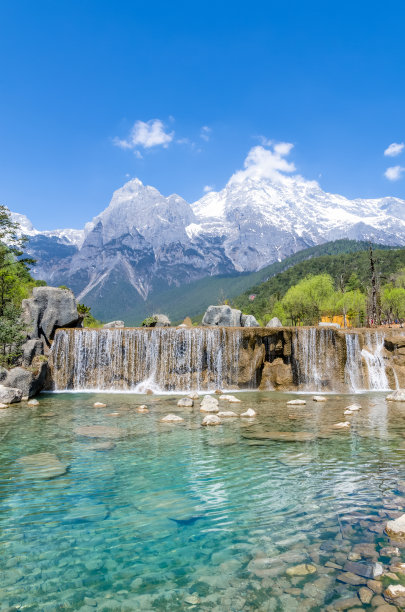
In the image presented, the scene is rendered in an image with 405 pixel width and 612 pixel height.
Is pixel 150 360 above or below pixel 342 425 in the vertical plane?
above

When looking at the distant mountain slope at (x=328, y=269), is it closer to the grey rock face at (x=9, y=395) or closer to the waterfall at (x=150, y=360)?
the waterfall at (x=150, y=360)

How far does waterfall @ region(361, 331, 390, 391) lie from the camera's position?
95.3ft

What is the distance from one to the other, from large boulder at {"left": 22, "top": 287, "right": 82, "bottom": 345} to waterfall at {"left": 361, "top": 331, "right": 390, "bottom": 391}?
2280cm

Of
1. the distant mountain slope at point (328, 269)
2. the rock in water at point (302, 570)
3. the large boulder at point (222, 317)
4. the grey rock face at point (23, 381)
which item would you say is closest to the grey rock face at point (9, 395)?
the grey rock face at point (23, 381)

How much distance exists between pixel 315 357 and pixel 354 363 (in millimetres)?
3084

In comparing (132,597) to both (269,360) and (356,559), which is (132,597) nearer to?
(356,559)

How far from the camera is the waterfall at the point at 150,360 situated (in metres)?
28.9

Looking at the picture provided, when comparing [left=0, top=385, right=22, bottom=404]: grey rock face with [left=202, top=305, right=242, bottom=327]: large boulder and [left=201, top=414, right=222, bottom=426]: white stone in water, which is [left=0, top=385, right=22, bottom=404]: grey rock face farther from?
[left=202, top=305, right=242, bottom=327]: large boulder

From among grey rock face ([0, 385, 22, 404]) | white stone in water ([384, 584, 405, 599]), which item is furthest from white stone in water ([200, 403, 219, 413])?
white stone in water ([384, 584, 405, 599])

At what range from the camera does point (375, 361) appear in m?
29.7

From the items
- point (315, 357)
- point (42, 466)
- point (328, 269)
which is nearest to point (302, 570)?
point (42, 466)

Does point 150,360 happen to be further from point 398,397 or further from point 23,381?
point 398,397

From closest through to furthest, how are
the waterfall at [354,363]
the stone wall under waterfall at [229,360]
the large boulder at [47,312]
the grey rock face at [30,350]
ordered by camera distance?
the grey rock face at [30,350]
the stone wall under waterfall at [229,360]
the waterfall at [354,363]
the large boulder at [47,312]

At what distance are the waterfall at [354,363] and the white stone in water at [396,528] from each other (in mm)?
23242
